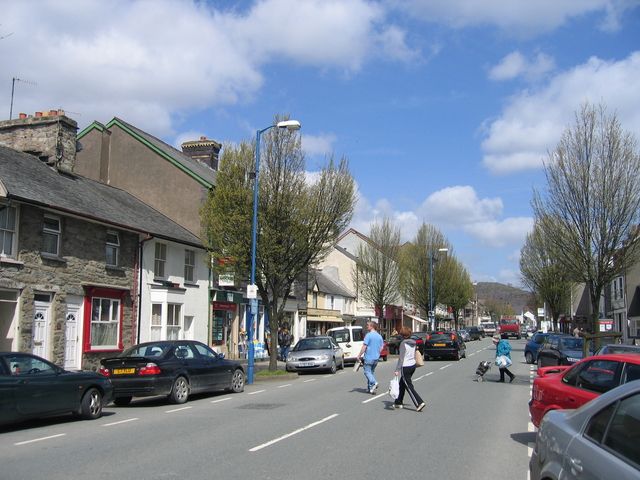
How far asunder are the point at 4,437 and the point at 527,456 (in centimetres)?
810

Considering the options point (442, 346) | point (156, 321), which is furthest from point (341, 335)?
point (156, 321)

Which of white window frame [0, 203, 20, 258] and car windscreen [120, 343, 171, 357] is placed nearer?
car windscreen [120, 343, 171, 357]

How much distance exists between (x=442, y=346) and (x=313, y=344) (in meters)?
9.41

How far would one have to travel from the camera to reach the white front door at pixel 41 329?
18.3 metres

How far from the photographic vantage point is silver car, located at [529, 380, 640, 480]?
11.3 ft

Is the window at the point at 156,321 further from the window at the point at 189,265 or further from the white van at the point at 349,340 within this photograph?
the white van at the point at 349,340

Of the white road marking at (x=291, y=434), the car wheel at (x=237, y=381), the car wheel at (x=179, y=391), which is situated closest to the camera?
→ the white road marking at (x=291, y=434)

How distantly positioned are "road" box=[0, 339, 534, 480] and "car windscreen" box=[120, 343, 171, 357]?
1.21 meters

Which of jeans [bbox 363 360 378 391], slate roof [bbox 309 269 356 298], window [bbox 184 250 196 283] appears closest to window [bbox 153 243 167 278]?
window [bbox 184 250 196 283]

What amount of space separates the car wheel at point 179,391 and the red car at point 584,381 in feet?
28.0

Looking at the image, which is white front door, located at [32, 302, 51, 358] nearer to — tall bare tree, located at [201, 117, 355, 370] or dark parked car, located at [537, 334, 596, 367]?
tall bare tree, located at [201, 117, 355, 370]

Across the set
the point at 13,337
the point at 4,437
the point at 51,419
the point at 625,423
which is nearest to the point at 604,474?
the point at 625,423

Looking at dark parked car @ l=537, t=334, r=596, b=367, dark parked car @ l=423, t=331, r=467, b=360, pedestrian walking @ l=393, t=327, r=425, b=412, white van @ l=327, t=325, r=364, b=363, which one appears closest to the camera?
pedestrian walking @ l=393, t=327, r=425, b=412

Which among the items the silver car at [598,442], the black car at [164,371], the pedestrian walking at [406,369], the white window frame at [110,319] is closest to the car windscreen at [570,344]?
the pedestrian walking at [406,369]
